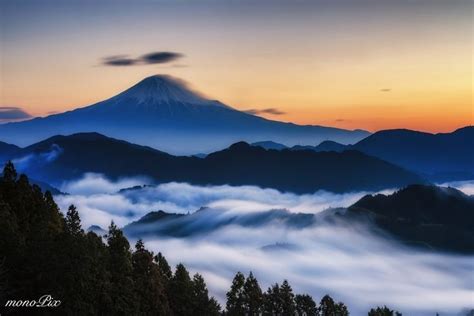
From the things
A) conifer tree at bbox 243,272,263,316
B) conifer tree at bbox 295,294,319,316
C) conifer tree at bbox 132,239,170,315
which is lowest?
conifer tree at bbox 295,294,319,316

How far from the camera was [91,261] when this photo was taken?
4244cm

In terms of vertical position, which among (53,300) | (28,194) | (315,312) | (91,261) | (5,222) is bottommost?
(315,312)

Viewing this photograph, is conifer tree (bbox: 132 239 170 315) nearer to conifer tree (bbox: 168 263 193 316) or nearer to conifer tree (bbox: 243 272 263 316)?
conifer tree (bbox: 168 263 193 316)

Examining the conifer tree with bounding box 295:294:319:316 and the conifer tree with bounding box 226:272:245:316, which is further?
the conifer tree with bounding box 295:294:319:316

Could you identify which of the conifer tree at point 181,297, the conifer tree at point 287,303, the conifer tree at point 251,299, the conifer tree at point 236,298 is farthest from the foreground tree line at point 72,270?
the conifer tree at point 287,303

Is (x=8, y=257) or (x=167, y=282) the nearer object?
(x=8, y=257)

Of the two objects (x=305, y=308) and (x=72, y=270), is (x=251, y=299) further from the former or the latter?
(x=72, y=270)

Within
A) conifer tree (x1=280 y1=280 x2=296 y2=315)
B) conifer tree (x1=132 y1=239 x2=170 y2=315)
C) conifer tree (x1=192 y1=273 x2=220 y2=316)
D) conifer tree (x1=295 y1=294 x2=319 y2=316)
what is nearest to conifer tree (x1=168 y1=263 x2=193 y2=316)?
conifer tree (x1=192 y1=273 x2=220 y2=316)

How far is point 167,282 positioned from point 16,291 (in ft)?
82.9

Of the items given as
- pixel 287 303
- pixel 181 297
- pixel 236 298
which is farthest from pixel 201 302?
pixel 287 303

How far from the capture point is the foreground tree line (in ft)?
133

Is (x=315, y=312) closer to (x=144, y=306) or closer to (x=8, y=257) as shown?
(x=144, y=306)

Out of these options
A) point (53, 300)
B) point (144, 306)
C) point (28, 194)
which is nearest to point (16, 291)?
point (53, 300)

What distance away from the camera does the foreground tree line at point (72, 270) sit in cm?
4044
